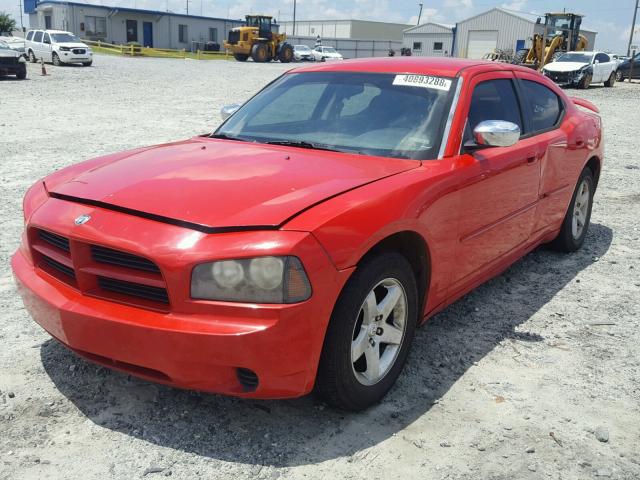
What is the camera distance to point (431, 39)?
231 ft

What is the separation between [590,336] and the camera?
4055mm

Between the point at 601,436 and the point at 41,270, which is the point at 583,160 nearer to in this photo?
the point at 601,436

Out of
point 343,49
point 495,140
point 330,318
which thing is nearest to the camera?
point 330,318

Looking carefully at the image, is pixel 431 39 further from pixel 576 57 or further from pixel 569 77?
pixel 569 77

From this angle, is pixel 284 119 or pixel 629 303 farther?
pixel 629 303

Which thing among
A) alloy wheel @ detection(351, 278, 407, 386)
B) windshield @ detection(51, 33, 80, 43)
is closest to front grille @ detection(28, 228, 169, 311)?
alloy wheel @ detection(351, 278, 407, 386)

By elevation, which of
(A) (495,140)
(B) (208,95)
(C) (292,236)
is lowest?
(B) (208,95)

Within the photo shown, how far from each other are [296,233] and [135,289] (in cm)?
73

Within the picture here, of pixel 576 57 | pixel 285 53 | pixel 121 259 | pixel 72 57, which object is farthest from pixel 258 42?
pixel 121 259

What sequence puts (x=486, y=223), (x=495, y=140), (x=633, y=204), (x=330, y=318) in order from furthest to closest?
Answer: (x=633, y=204), (x=486, y=223), (x=495, y=140), (x=330, y=318)

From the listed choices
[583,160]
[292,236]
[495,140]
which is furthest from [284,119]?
[583,160]

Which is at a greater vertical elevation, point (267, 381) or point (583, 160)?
point (583, 160)

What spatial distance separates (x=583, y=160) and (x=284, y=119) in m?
2.70

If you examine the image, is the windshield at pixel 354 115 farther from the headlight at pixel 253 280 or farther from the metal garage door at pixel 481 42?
the metal garage door at pixel 481 42
